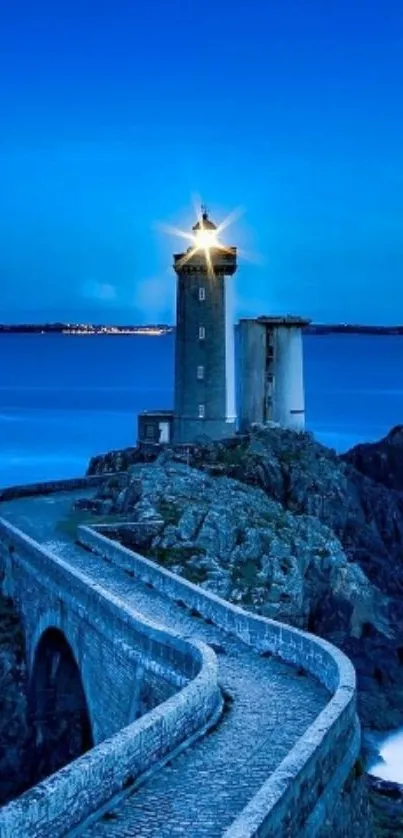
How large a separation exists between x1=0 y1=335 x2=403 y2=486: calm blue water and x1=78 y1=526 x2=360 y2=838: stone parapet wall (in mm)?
40200

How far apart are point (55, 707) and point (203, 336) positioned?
18.9 m

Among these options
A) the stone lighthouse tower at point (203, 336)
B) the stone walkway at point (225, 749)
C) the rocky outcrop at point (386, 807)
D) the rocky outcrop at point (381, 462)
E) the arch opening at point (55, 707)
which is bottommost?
the rocky outcrop at point (386, 807)

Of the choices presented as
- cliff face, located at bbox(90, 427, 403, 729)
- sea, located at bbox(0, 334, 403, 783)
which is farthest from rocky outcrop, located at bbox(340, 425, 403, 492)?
sea, located at bbox(0, 334, 403, 783)

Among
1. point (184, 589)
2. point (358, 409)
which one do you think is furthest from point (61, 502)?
point (358, 409)

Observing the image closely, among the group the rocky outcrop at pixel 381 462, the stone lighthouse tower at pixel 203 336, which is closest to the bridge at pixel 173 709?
the stone lighthouse tower at pixel 203 336

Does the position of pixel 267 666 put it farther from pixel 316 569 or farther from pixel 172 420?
pixel 172 420

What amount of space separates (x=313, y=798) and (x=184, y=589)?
802 cm

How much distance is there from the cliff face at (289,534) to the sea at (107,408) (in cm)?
386

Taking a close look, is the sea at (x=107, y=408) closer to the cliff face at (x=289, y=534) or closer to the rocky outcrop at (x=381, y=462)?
the cliff face at (x=289, y=534)

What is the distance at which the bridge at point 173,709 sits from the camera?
Result: 10531 millimetres

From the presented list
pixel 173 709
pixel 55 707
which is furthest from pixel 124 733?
pixel 55 707

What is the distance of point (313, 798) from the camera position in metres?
11.6

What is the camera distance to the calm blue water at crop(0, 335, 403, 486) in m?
66.3

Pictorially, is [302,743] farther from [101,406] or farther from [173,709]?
[101,406]
